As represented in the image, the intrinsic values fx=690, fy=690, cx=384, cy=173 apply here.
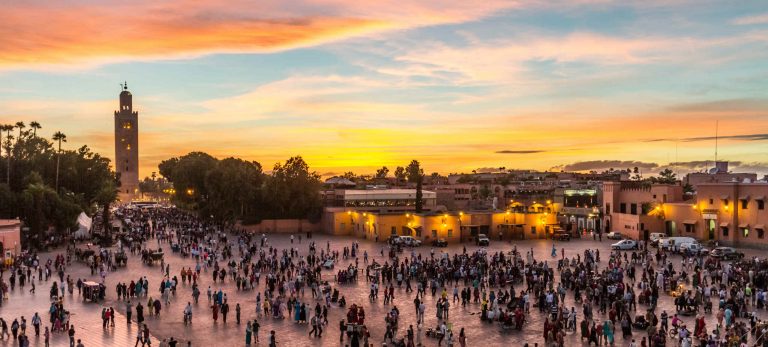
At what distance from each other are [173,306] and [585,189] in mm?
53413

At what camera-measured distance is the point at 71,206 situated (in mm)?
54156

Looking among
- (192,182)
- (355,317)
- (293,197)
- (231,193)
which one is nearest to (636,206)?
(293,197)

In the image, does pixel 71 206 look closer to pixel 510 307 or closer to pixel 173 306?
pixel 173 306

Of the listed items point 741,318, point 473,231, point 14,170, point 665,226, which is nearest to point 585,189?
point 665,226

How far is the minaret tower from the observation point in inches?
6678

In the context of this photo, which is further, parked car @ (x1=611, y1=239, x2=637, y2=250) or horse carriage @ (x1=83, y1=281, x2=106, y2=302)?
parked car @ (x1=611, y1=239, x2=637, y2=250)

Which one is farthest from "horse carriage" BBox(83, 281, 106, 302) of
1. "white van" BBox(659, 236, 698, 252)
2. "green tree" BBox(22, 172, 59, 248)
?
"white van" BBox(659, 236, 698, 252)

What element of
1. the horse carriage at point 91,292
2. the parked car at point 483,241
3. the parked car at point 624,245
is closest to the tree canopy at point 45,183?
the horse carriage at point 91,292

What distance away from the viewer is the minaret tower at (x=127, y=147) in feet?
557

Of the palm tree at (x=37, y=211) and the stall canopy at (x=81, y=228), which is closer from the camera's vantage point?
the palm tree at (x=37, y=211)

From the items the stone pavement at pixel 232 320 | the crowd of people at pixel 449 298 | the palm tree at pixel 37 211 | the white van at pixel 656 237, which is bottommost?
the stone pavement at pixel 232 320

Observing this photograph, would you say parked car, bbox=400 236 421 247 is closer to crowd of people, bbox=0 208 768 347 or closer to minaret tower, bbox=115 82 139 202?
crowd of people, bbox=0 208 768 347

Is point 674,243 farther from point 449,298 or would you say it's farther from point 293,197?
point 293,197

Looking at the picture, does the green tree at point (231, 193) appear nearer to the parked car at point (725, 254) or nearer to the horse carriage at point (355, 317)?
the parked car at point (725, 254)
